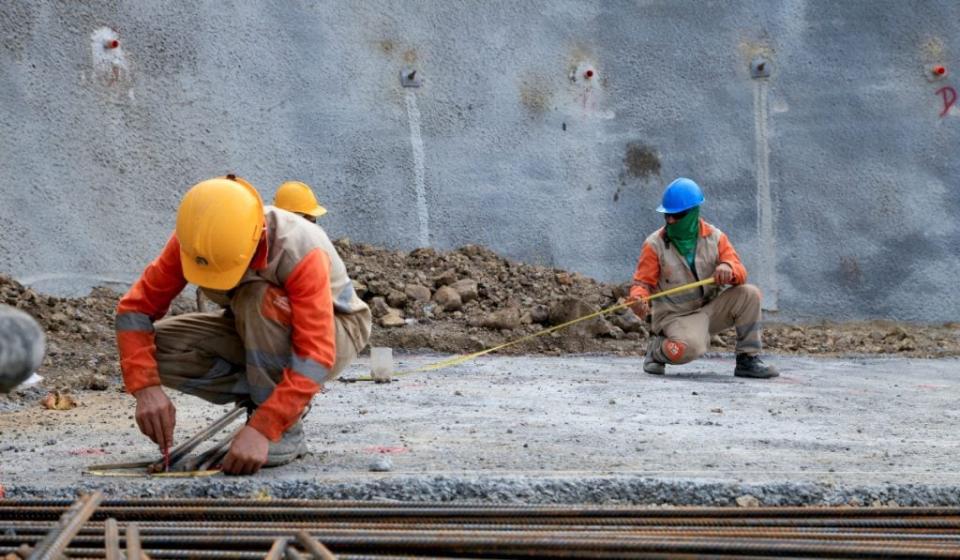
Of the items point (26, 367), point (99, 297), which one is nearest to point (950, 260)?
point (99, 297)

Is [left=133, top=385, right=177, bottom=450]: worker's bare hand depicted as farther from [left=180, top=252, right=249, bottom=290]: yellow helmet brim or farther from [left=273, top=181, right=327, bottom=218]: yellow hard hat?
[left=273, top=181, right=327, bottom=218]: yellow hard hat

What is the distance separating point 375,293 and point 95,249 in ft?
8.58

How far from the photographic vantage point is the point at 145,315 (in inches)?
164

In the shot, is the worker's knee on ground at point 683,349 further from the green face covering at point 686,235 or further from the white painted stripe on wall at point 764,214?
the white painted stripe on wall at point 764,214

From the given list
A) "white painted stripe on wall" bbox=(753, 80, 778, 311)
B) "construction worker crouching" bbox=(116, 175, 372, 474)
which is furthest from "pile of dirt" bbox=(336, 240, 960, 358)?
"construction worker crouching" bbox=(116, 175, 372, 474)

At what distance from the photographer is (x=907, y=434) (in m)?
5.39

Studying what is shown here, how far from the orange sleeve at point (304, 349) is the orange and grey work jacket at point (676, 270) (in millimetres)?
4136

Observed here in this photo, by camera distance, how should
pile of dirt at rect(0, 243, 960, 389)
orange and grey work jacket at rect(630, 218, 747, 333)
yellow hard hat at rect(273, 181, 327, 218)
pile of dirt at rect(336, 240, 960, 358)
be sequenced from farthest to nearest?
pile of dirt at rect(336, 240, 960, 358) → pile of dirt at rect(0, 243, 960, 389) → yellow hard hat at rect(273, 181, 327, 218) → orange and grey work jacket at rect(630, 218, 747, 333)

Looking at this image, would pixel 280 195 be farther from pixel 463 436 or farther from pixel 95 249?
pixel 463 436

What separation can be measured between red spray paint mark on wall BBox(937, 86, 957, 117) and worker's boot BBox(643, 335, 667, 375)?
7.33m

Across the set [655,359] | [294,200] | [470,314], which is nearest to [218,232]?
[655,359]

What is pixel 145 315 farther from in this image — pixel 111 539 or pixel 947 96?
pixel 947 96

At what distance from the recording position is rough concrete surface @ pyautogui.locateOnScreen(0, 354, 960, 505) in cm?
389

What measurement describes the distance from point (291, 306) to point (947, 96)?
38.2ft
